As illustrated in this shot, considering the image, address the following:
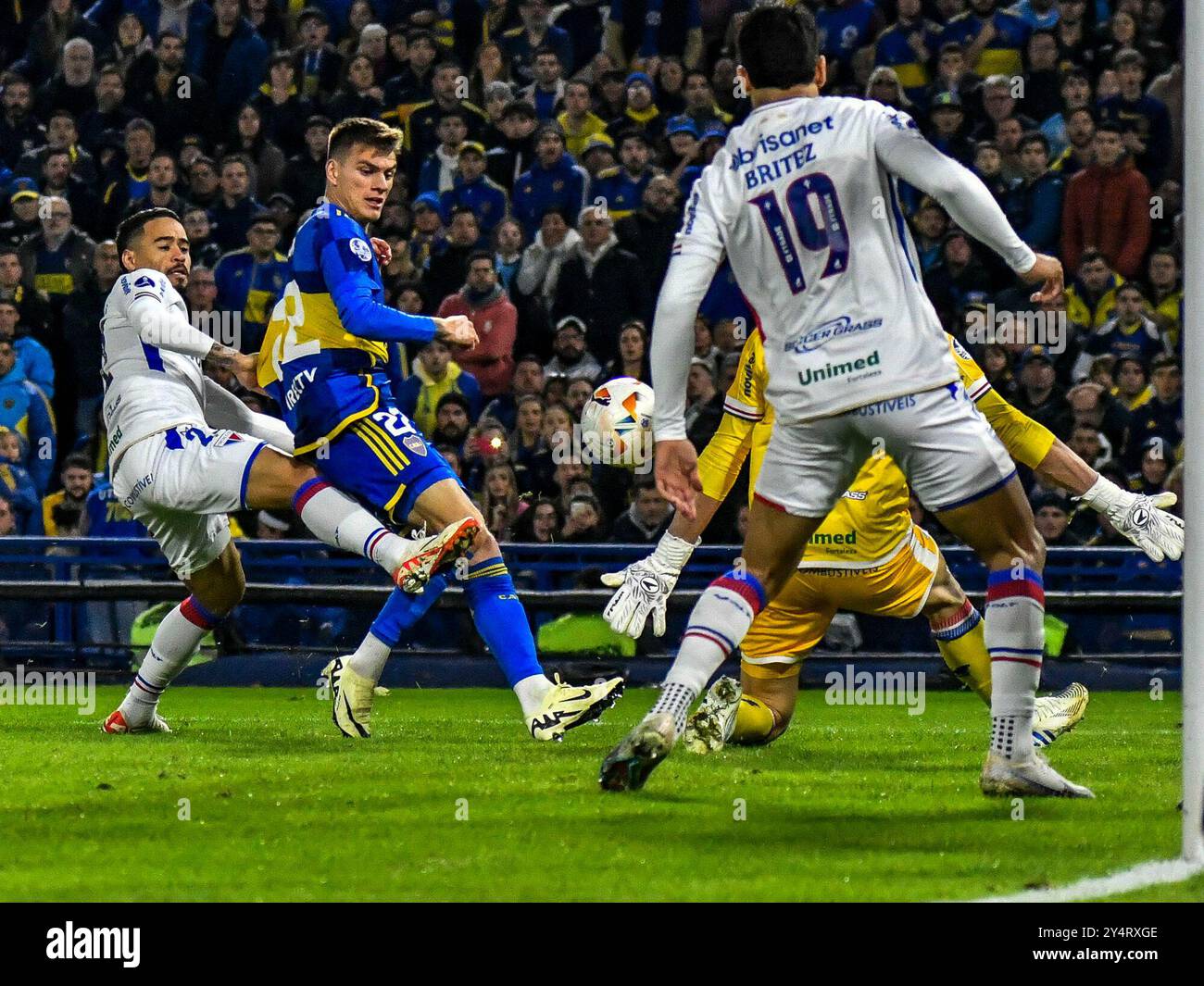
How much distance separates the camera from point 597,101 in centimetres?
1439

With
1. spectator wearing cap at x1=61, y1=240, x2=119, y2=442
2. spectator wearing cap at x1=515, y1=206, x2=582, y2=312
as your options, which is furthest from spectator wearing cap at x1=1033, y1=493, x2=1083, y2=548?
spectator wearing cap at x1=61, y1=240, x2=119, y2=442

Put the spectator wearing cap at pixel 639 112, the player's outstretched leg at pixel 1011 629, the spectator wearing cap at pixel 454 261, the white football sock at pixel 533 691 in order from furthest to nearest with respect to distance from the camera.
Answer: the spectator wearing cap at pixel 639 112 → the spectator wearing cap at pixel 454 261 → the white football sock at pixel 533 691 → the player's outstretched leg at pixel 1011 629

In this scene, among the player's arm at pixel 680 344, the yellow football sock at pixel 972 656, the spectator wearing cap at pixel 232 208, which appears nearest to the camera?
the player's arm at pixel 680 344

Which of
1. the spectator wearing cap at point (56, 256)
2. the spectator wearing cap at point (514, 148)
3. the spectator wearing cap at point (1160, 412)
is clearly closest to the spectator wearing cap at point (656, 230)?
the spectator wearing cap at point (514, 148)

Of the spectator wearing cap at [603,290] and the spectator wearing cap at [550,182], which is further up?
the spectator wearing cap at [550,182]

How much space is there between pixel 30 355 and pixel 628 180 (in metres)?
4.23

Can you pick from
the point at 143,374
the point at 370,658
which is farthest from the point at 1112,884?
the point at 143,374

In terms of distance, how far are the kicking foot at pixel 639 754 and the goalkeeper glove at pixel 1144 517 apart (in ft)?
8.25

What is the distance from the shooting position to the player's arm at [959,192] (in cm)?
536

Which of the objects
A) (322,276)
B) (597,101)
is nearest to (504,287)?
(597,101)

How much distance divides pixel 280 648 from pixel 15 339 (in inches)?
121

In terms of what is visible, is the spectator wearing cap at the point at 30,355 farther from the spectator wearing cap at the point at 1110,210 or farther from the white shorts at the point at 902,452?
the white shorts at the point at 902,452

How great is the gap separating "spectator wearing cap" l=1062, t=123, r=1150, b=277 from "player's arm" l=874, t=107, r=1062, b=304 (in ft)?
24.8

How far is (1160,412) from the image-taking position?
465 inches
